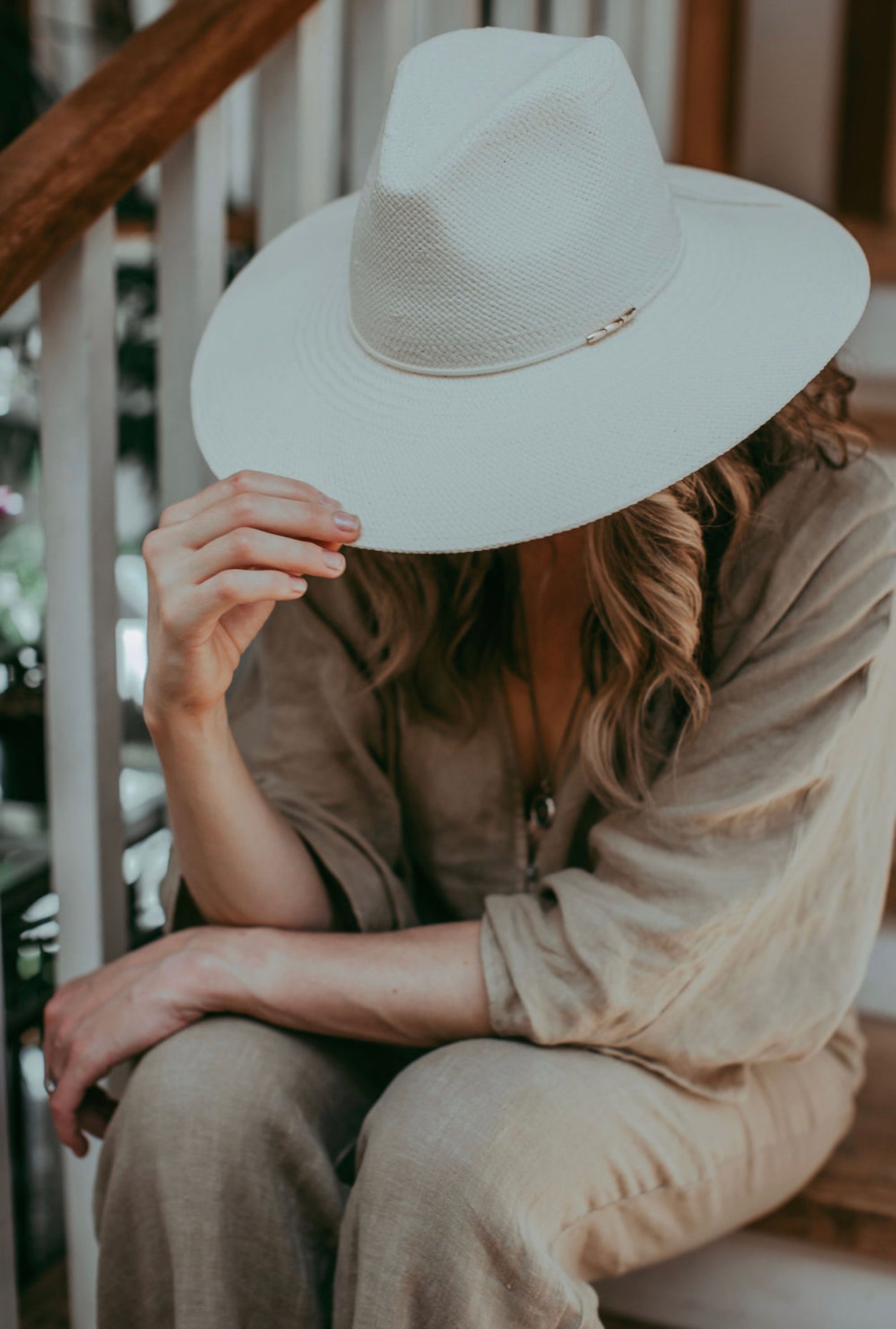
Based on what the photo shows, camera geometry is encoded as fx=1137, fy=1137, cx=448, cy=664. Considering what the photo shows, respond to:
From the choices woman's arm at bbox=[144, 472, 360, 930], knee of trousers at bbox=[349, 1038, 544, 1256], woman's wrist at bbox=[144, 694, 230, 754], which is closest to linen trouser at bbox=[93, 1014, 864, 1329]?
knee of trousers at bbox=[349, 1038, 544, 1256]

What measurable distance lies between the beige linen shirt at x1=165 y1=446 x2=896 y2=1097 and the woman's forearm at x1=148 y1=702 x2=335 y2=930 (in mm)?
36

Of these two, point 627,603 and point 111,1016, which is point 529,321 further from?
point 111,1016

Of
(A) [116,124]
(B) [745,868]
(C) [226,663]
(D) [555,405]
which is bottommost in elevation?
(B) [745,868]

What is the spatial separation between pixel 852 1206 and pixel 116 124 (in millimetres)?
993

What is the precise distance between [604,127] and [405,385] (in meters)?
0.18

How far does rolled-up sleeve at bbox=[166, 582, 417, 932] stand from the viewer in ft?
3.06

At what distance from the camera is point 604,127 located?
2.11ft

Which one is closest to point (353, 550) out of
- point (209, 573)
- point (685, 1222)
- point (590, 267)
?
point (209, 573)

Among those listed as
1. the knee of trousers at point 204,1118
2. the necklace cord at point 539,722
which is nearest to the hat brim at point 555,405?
the necklace cord at point 539,722

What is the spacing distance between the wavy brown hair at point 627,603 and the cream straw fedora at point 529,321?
82 millimetres

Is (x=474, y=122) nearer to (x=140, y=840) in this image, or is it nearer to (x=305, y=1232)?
(x=305, y=1232)

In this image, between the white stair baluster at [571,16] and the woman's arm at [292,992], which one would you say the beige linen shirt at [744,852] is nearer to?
the woman's arm at [292,992]

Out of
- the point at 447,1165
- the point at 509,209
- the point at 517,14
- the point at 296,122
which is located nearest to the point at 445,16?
the point at 517,14

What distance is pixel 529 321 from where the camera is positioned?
647 mm
